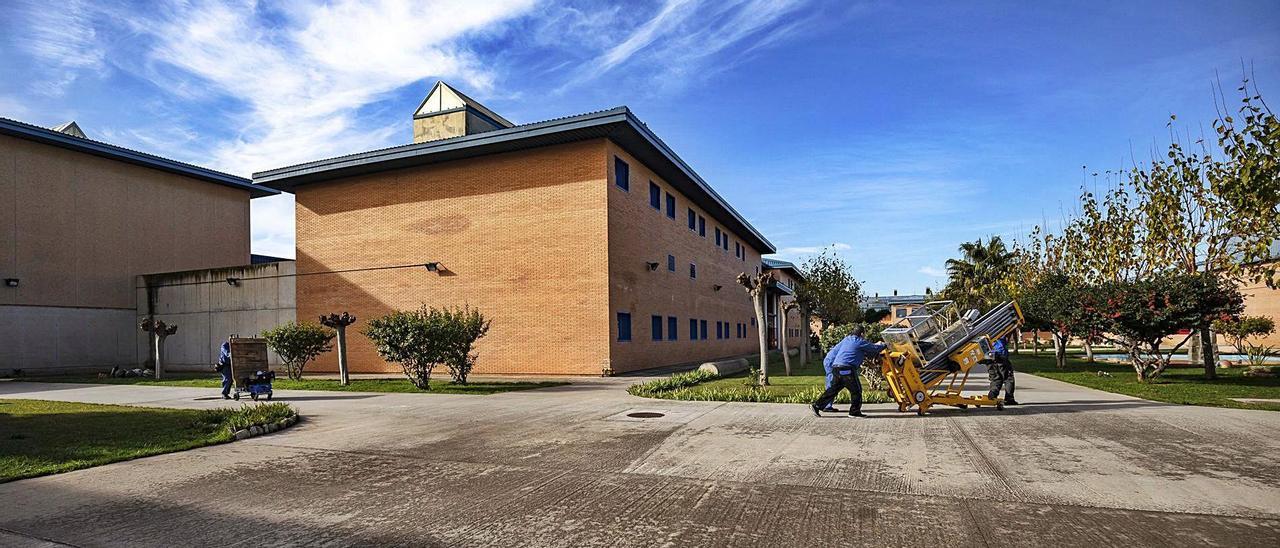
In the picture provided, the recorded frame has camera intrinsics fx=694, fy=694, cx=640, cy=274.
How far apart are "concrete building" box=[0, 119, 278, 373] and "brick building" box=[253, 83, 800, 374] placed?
9.77 m

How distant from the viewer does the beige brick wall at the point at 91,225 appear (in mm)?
28609

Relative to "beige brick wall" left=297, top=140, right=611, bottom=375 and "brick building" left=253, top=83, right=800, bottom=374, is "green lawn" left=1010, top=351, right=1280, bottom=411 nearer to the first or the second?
"brick building" left=253, top=83, right=800, bottom=374

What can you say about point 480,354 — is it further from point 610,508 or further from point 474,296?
point 610,508

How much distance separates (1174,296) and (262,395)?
23206 millimetres

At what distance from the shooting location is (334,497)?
20.8 feet

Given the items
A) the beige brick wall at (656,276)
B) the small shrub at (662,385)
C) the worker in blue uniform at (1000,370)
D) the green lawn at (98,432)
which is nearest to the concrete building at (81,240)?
the green lawn at (98,432)

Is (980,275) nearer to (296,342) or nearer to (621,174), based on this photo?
(621,174)

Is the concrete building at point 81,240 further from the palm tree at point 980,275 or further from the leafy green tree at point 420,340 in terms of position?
the palm tree at point 980,275

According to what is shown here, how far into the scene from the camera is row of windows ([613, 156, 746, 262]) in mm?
24780

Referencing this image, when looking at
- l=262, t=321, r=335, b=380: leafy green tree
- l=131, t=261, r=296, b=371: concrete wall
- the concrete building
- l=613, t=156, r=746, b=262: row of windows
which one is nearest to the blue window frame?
l=613, t=156, r=746, b=262: row of windows

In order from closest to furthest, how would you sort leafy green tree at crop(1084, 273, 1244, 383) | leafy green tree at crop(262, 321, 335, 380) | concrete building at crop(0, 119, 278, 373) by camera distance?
1. leafy green tree at crop(1084, 273, 1244, 383)
2. leafy green tree at crop(262, 321, 335, 380)
3. concrete building at crop(0, 119, 278, 373)

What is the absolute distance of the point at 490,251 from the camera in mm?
24703

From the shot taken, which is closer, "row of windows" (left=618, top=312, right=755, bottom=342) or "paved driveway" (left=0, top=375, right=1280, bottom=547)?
"paved driveway" (left=0, top=375, right=1280, bottom=547)

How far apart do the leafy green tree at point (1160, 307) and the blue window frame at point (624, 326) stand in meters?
14.5
